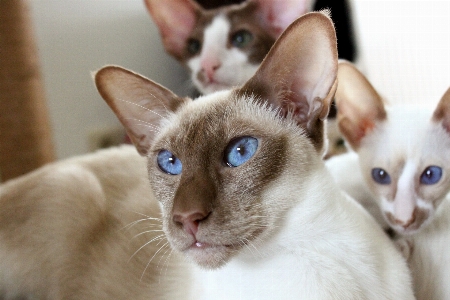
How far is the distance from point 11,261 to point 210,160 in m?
0.73

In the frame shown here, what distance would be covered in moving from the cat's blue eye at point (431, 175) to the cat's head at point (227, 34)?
707 mm

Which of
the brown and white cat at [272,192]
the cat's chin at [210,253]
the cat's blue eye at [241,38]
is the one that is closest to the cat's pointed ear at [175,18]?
the cat's blue eye at [241,38]

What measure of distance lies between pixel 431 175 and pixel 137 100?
78cm

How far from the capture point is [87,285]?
1287 millimetres

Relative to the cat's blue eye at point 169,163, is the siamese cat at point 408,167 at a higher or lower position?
lower

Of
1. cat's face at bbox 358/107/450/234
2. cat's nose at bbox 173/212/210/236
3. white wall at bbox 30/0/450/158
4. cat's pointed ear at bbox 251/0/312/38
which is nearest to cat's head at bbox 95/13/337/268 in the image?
cat's nose at bbox 173/212/210/236

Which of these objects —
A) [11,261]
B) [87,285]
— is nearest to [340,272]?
[87,285]

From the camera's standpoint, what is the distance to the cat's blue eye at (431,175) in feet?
3.91

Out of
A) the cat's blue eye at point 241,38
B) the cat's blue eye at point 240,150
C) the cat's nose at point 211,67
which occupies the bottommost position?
the cat's nose at point 211,67

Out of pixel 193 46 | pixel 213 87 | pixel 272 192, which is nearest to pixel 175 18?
pixel 193 46

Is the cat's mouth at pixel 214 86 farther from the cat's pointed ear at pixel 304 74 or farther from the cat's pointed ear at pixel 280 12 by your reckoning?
the cat's pointed ear at pixel 304 74

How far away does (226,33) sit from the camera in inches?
70.1

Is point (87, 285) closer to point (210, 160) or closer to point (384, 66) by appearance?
point (210, 160)

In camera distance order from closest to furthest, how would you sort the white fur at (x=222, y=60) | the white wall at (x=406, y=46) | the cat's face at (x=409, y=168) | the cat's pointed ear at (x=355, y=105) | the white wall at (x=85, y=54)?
the cat's face at (x=409, y=168)
the cat's pointed ear at (x=355, y=105)
the white fur at (x=222, y=60)
the white wall at (x=406, y=46)
the white wall at (x=85, y=54)
